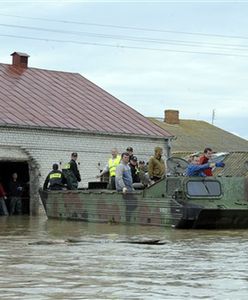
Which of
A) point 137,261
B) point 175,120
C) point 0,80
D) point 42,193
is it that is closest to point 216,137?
point 175,120

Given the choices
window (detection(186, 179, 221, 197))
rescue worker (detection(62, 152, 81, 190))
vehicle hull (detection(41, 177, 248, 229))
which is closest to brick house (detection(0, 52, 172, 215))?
rescue worker (detection(62, 152, 81, 190))

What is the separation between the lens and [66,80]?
33844mm

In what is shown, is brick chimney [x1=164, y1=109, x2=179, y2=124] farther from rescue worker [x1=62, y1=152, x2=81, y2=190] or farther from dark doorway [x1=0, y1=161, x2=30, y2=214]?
rescue worker [x1=62, y1=152, x2=81, y2=190]

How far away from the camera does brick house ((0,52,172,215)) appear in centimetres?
2781

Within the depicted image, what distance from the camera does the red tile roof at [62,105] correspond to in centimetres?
2841

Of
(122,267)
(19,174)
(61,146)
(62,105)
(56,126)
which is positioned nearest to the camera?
(122,267)

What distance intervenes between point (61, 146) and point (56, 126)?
2.91ft

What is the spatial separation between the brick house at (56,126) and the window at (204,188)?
1105cm

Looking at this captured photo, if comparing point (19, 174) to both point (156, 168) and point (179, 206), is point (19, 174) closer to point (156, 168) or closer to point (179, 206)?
point (156, 168)

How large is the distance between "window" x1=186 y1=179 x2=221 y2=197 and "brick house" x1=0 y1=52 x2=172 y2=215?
36.3 feet

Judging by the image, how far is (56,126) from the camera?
1115 inches

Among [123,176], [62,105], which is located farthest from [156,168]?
[62,105]

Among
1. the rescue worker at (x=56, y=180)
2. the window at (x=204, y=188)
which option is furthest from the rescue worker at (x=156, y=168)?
the rescue worker at (x=56, y=180)

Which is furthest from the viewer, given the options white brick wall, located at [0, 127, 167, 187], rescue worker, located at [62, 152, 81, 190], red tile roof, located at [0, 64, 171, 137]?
red tile roof, located at [0, 64, 171, 137]
